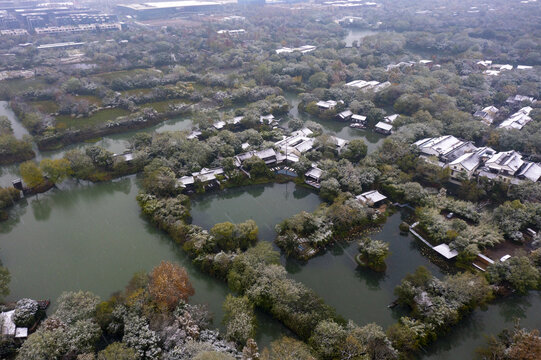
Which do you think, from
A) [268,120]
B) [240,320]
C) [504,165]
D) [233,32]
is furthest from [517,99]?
[233,32]

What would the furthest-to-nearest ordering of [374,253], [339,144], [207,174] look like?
[339,144], [207,174], [374,253]

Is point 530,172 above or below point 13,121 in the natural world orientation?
below

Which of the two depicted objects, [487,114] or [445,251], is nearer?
[445,251]

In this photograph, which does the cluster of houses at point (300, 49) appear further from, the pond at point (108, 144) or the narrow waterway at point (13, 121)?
the narrow waterway at point (13, 121)

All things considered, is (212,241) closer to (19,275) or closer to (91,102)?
(19,275)

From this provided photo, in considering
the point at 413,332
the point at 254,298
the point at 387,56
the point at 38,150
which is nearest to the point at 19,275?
the point at 254,298

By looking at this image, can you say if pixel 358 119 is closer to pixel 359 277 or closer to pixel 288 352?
pixel 359 277
